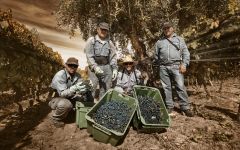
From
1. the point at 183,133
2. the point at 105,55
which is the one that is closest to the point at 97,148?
the point at 183,133

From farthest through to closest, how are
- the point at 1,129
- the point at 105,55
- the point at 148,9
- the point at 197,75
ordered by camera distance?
the point at 148,9
the point at 197,75
the point at 105,55
the point at 1,129

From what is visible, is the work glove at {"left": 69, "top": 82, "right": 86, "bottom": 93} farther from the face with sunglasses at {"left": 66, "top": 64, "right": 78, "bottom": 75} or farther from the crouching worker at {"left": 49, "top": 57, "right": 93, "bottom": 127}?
the face with sunglasses at {"left": 66, "top": 64, "right": 78, "bottom": 75}

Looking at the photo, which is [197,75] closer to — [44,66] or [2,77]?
[44,66]

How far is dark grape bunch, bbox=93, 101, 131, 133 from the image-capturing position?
19.0 feet

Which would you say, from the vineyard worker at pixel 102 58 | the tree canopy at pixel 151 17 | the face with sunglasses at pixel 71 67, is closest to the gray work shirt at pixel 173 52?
the vineyard worker at pixel 102 58

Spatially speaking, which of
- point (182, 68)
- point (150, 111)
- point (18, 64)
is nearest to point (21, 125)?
point (18, 64)

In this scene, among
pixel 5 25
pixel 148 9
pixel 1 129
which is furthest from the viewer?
pixel 148 9

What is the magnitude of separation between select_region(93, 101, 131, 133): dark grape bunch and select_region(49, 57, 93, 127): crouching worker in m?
0.68

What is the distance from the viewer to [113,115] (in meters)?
5.93

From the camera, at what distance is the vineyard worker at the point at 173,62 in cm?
738

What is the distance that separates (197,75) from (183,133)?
435cm

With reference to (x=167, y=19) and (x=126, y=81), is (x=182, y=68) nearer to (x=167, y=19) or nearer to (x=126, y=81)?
(x=126, y=81)

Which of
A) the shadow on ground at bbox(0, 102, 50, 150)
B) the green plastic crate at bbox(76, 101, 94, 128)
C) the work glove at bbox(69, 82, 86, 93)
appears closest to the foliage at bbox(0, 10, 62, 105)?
the shadow on ground at bbox(0, 102, 50, 150)

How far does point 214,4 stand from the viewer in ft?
40.8
